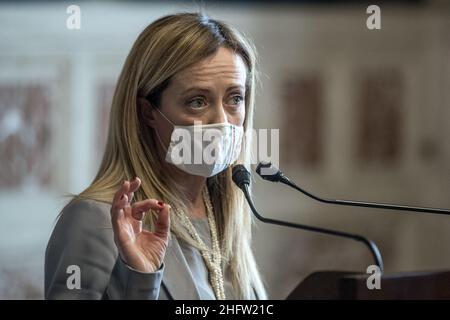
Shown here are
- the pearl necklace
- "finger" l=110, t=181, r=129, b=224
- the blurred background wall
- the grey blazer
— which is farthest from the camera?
the blurred background wall

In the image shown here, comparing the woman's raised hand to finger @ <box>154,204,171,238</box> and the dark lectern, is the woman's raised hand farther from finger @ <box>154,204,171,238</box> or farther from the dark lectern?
the dark lectern

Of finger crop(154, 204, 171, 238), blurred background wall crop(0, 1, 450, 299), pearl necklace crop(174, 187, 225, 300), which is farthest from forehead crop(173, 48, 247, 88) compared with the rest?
blurred background wall crop(0, 1, 450, 299)

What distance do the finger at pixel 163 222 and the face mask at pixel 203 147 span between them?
1.11 ft

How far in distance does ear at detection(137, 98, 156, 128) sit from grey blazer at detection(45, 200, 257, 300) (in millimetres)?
250

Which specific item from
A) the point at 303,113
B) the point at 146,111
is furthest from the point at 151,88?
the point at 303,113

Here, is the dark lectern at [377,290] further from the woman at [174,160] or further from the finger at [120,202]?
the finger at [120,202]

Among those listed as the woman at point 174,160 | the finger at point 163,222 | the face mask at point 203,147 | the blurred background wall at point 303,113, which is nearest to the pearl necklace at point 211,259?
the woman at point 174,160

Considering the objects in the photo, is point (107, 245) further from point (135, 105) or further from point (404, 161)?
point (404, 161)

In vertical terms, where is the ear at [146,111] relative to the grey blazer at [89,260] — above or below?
above

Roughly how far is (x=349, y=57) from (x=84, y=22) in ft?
5.60

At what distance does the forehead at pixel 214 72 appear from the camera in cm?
177

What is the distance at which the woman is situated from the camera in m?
1.64

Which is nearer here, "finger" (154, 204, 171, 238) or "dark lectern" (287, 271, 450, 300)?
"finger" (154, 204, 171, 238)

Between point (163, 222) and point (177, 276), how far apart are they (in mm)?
281
